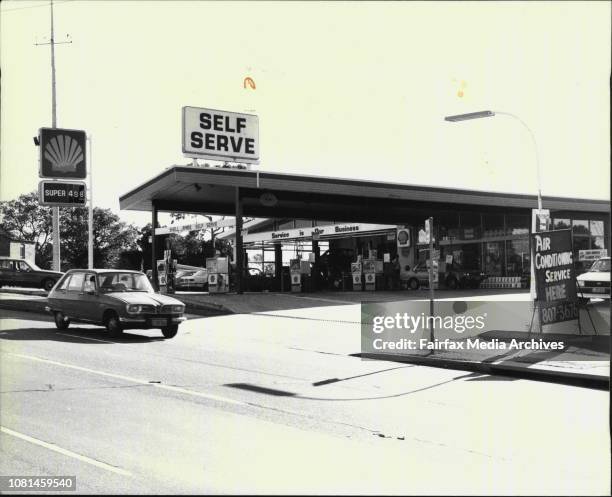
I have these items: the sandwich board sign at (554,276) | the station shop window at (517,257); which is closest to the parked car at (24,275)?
the sandwich board sign at (554,276)

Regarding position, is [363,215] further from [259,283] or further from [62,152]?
[62,152]

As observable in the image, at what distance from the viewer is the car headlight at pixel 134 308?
15156 mm

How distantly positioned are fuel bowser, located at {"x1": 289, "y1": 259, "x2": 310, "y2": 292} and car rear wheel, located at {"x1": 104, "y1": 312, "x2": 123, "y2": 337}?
16646mm

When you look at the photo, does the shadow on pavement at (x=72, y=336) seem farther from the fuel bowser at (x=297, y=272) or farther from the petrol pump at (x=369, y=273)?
the petrol pump at (x=369, y=273)

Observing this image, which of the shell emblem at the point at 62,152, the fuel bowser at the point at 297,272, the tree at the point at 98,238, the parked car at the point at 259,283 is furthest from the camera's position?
the tree at the point at 98,238

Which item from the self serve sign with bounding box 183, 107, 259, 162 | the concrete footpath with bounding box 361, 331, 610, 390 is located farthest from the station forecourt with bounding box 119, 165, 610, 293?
the concrete footpath with bounding box 361, 331, 610, 390

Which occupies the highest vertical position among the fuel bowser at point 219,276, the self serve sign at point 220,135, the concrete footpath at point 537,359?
the self serve sign at point 220,135

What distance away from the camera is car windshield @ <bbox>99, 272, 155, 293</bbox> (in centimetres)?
1612

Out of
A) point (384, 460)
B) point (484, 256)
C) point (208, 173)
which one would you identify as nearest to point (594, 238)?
point (484, 256)

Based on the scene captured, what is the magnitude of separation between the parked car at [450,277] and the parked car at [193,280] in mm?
12220

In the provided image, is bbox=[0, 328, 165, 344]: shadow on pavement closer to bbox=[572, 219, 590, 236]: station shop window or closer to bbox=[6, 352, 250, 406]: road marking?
bbox=[6, 352, 250, 406]: road marking

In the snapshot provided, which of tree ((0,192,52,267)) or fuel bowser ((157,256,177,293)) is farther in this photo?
tree ((0,192,52,267))

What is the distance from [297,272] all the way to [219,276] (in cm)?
406

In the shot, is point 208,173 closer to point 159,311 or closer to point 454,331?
point 159,311
